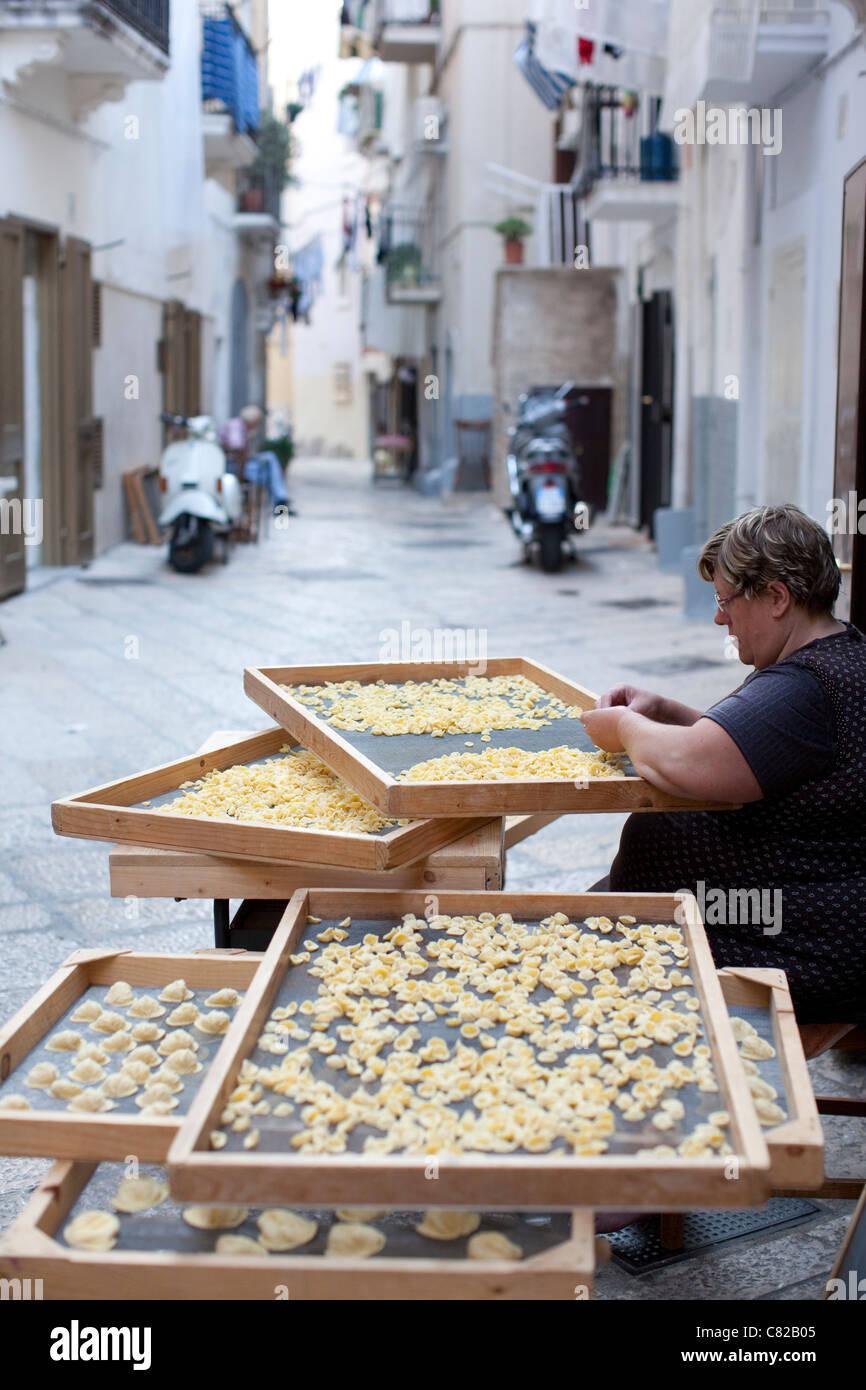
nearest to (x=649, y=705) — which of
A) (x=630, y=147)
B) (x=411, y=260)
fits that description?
(x=630, y=147)

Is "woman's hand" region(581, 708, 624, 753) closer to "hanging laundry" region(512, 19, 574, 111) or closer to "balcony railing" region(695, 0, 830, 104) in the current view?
"balcony railing" region(695, 0, 830, 104)

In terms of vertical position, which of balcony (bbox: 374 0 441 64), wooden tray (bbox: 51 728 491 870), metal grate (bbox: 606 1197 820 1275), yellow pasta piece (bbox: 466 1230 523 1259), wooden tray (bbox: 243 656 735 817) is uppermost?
balcony (bbox: 374 0 441 64)

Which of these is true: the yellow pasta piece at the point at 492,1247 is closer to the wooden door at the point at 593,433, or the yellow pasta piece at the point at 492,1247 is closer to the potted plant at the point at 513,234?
the wooden door at the point at 593,433

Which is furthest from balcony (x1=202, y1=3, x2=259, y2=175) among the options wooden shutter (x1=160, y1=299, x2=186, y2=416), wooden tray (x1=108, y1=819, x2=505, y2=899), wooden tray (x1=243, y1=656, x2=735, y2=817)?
wooden tray (x1=108, y1=819, x2=505, y2=899)

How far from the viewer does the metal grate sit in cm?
273

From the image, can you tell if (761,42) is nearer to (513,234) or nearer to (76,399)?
(76,399)

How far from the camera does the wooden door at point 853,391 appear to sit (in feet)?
13.0

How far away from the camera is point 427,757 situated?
117 inches

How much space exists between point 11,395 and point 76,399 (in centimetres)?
191

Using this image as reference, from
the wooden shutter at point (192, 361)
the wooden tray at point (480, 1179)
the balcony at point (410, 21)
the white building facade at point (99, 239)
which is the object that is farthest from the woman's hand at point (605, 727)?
the balcony at point (410, 21)

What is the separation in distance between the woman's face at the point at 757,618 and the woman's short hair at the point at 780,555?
18mm

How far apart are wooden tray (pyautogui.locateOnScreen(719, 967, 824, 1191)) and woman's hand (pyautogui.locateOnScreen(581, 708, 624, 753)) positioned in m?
0.54

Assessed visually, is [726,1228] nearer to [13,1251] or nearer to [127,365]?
[13,1251]
